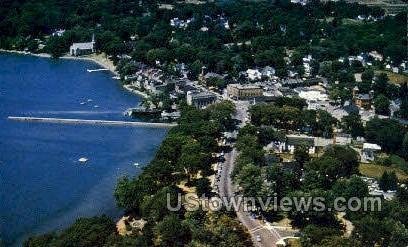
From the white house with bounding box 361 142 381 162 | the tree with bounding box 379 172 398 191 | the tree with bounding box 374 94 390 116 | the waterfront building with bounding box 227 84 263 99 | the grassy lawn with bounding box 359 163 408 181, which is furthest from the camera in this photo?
the waterfront building with bounding box 227 84 263 99

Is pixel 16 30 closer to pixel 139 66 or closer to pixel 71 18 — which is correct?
pixel 71 18

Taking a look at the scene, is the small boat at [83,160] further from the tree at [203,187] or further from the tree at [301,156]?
the tree at [301,156]

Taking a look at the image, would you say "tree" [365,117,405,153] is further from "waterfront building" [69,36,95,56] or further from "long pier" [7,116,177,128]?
"waterfront building" [69,36,95,56]

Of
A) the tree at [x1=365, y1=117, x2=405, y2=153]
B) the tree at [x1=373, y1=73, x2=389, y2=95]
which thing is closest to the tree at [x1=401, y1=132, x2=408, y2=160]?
the tree at [x1=365, y1=117, x2=405, y2=153]

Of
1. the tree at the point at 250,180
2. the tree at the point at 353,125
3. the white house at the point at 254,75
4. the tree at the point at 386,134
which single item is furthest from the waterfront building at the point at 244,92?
the tree at the point at 250,180

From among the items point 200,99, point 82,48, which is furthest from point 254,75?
point 82,48

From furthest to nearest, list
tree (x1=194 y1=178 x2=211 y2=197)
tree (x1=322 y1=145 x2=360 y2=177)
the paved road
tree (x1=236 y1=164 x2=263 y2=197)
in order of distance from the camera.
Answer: tree (x1=322 y1=145 x2=360 y2=177) → tree (x1=194 y1=178 x2=211 y2=197) → tree (x1=236 y1=164 x2=263 y2=197) → the paved road

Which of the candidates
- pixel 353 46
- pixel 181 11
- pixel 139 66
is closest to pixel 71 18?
pixel 181 11
